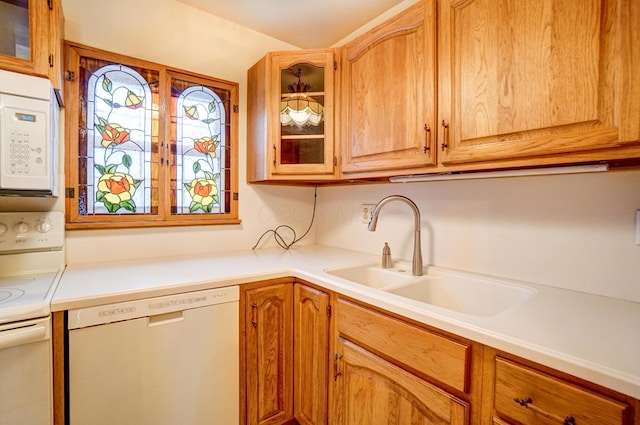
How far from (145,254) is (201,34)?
1.38 m

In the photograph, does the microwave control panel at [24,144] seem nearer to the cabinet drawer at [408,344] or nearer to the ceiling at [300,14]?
the ceiling at [300,14]

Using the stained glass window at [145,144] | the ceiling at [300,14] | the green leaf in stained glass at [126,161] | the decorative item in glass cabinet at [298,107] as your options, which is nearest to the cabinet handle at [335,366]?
the stained glass window at [145,144]

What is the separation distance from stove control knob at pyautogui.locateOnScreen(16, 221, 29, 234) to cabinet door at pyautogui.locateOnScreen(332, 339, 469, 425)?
149cm

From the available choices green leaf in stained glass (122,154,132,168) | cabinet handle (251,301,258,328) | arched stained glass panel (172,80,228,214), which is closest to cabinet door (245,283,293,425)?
cabinet handle (251,301,258,328)

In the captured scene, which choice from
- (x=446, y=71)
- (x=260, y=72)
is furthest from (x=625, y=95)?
(x=260, y=72)

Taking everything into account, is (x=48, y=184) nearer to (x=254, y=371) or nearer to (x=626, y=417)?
(x=254, y=371)

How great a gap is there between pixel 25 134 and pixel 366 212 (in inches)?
65.9

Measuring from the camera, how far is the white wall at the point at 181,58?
1549 millimetres

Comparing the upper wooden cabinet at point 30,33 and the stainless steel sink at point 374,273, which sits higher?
the upper wooden cabinet at point 30,33

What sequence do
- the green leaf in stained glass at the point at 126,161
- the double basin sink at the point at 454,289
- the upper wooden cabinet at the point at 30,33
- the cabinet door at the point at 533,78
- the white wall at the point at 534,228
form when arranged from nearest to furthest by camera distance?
the cabinet door at the point at 533,78
the white wall at the point at 534,228
the upper wooden cabinet at the point at 30,33
the double basin sink at the point at 454,289
the green leaf in stained glass at the point at 126,161

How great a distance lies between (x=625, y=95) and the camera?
0.79 m

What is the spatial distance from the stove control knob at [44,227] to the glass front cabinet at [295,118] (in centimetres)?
105

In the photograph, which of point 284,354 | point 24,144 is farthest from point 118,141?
point 284,354

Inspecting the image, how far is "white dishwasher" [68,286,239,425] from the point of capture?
107cm
